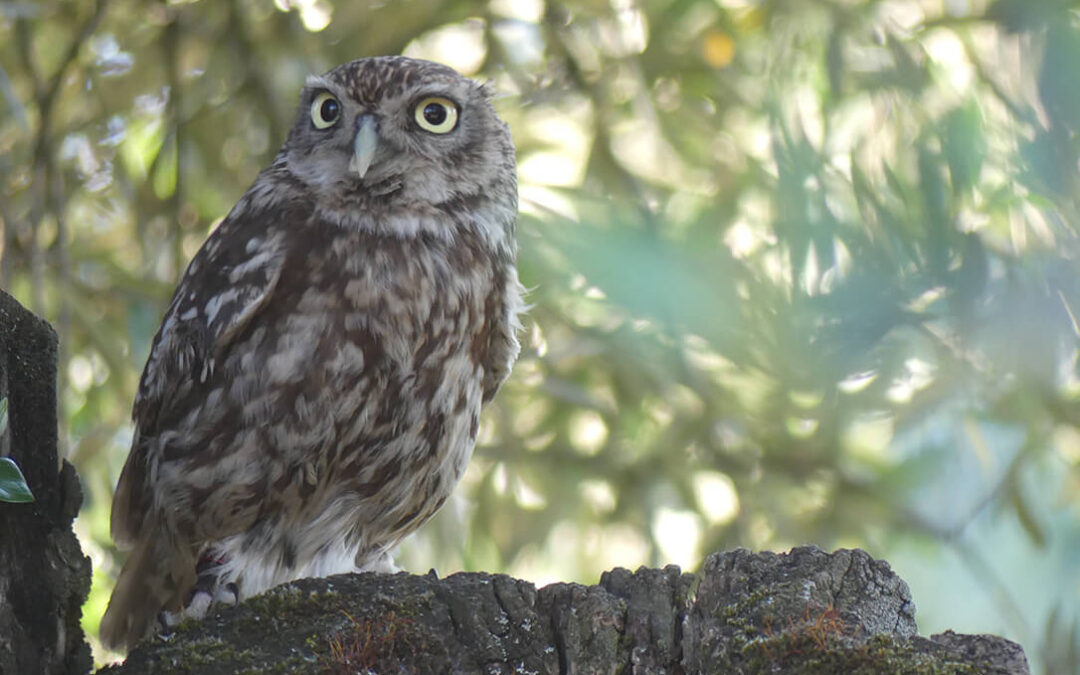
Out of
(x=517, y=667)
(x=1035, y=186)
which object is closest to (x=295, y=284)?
(x=517, y=667)

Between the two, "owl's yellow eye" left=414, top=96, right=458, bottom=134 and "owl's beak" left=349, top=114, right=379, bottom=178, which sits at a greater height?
"owl's yellow eye" left=414, top=96, right=458, bottom=134

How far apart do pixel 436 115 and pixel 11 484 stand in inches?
52.4

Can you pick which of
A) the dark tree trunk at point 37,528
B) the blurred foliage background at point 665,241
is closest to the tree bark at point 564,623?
the dark tree trunk at point 37,528

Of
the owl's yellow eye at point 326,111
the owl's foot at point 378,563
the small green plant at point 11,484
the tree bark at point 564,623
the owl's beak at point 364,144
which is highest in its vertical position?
the owl's yellow eye at point 326,111

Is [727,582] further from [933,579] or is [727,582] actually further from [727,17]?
[727,17]

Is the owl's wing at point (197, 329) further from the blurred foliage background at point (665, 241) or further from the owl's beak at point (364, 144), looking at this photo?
the blurred foliage background at point (665, 241)

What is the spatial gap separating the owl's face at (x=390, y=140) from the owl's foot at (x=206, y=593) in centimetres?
70

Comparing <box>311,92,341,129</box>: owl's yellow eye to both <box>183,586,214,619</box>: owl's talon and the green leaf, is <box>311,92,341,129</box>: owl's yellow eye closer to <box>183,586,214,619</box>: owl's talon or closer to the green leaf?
<box>183,586,214,619</box>: owl's talon

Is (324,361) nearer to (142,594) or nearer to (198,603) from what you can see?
(198,603)

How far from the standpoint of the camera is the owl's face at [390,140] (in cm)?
255

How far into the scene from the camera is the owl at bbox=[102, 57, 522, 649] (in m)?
2.38

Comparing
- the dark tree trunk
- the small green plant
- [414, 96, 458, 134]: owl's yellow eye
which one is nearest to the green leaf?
the small green plant

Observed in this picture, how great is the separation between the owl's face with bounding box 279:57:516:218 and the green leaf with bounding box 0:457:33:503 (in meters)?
1.04

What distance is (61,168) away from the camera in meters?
3.55
